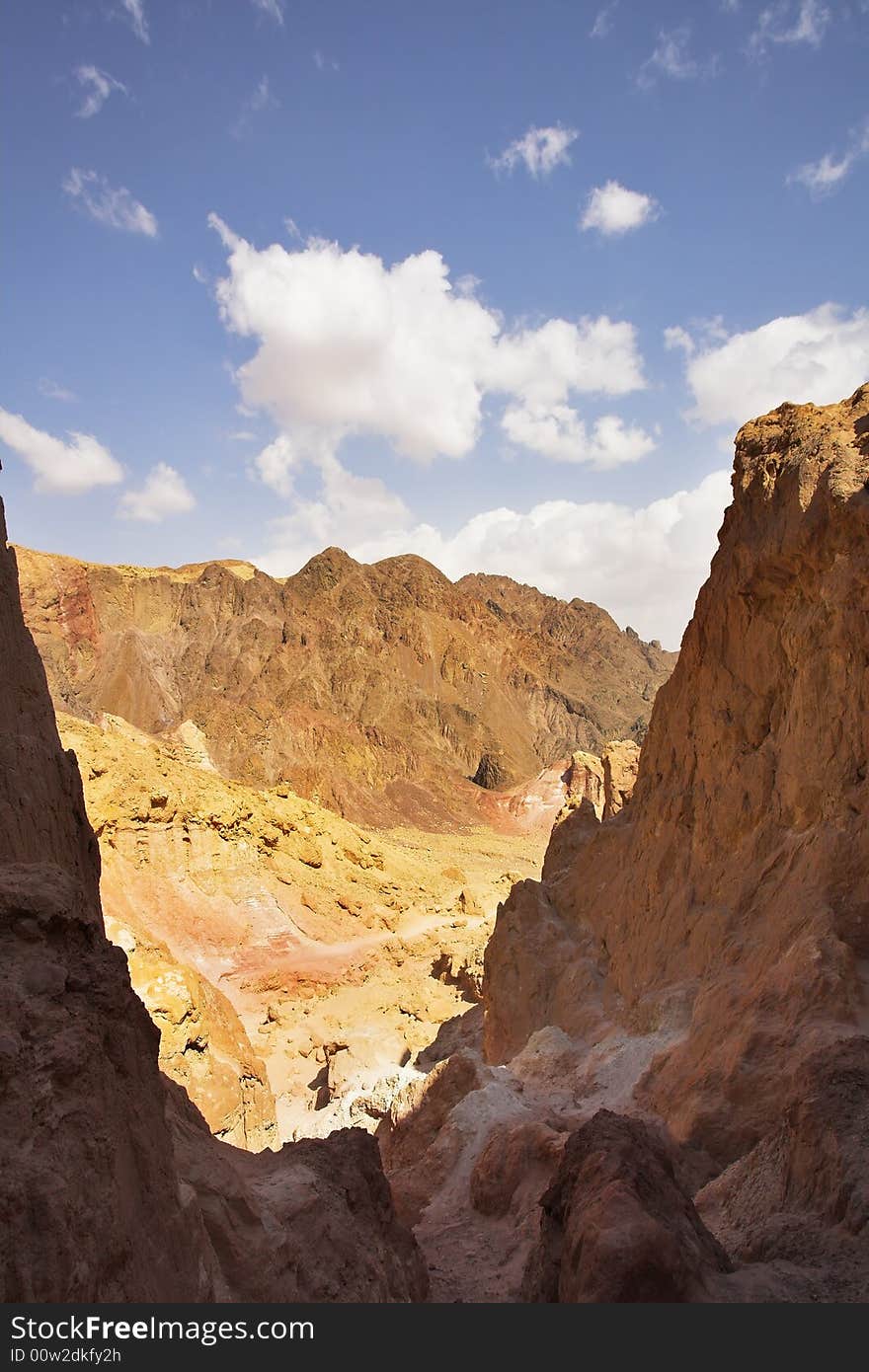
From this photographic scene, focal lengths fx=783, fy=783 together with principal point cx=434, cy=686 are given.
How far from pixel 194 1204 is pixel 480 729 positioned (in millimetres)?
71036

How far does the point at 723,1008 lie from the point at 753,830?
85.4 inches

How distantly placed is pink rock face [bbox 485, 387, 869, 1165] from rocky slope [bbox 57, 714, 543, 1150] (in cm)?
526

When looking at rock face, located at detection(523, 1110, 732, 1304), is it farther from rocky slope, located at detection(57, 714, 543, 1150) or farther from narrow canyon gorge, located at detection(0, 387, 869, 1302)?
rocky slope, located at detection(57, 714, 543, 1150)

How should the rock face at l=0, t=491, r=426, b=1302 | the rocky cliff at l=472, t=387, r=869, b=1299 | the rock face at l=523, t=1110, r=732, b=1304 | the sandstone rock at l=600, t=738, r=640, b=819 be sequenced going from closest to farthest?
the rock face at l=0, t=491, r=426, b=1302 < the rock face at l=523, t=1110, r=732, b=1304 < the rocky cliff at l=472, t=387, r=869, b=1299 < the sandstone rock at l=600, t=738, r=640, b=819

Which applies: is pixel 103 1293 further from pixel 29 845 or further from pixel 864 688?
pixel 864 688

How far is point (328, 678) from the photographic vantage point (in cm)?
7181

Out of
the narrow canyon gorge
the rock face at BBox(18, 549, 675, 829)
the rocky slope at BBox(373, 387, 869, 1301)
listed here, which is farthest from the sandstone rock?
the rocky slope at BBox(373, 387, 869, 1301)

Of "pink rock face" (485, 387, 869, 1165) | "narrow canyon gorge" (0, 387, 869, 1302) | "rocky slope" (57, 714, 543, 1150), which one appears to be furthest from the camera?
"rocky slope" (57, 714, 543, 1150)

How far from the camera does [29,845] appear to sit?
4.57m

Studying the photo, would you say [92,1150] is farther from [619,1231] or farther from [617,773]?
[617,773]

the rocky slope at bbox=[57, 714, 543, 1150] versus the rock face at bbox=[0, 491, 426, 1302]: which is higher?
the rock face at bbox=[0, 491, 426, 1302]

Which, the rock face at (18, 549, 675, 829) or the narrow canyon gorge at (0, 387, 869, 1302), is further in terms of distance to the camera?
the rock face at (18, 549, 675, 829)

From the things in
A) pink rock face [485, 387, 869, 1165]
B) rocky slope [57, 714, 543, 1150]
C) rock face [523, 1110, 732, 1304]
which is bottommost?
rocky slope [57, 714, 543, 1150]

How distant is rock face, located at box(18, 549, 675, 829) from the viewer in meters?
→ 57.1
